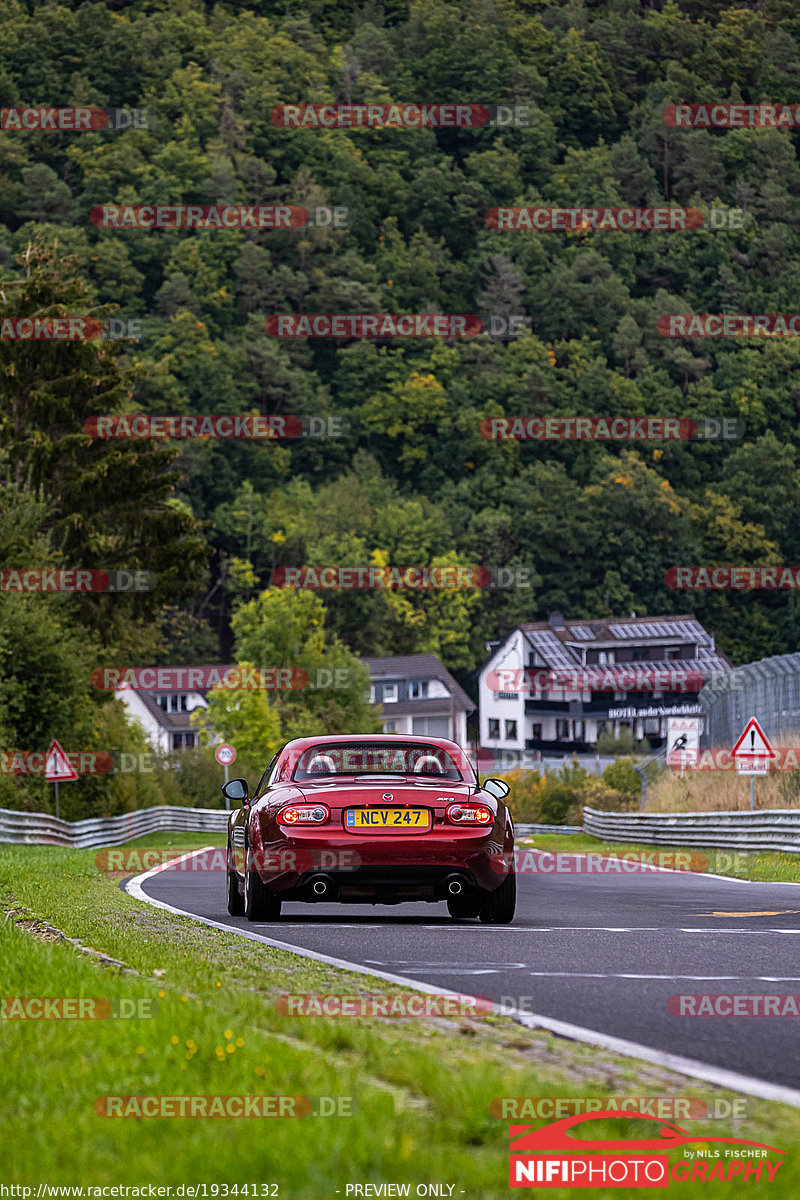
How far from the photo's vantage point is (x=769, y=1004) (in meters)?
7.24

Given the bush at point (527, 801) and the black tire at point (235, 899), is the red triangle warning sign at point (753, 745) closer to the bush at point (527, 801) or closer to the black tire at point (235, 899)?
the black tire at point (235, 899)

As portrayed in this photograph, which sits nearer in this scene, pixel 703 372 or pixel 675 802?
pixel 675 802

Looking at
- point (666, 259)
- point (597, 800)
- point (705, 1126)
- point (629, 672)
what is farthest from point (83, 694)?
point (666, 259)

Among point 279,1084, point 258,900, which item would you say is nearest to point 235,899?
point 258,900

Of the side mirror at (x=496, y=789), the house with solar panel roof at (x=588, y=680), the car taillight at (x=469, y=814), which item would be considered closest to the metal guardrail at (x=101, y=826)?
the side mirror at (x=496, y=789)

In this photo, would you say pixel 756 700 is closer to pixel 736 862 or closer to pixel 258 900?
pixel 736 862

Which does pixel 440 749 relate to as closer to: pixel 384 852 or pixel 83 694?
pixel 384 852

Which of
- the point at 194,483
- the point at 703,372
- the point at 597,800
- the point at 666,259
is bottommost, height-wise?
the point at 597,800

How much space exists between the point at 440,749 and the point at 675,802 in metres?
23.4

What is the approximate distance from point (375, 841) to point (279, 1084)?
616 centimetres

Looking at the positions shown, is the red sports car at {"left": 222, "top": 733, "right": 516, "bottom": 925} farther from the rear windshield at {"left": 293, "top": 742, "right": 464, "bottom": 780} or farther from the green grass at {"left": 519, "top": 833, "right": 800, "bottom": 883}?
the green grass at {"left": 519, "top": 833, "right": 800, "bottom": 883}

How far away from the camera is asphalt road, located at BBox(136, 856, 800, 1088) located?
6.47 metres

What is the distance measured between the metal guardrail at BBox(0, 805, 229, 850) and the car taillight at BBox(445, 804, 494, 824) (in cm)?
1929

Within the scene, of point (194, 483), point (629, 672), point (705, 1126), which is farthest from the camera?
point (194, 483)
